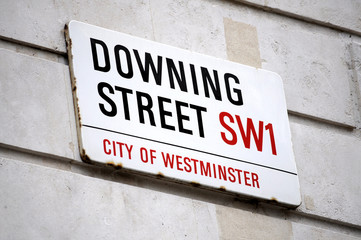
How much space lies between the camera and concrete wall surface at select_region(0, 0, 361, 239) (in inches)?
→ 148

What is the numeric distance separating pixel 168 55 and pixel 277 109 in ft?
1.97

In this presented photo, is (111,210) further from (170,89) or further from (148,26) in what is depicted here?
(148,26)

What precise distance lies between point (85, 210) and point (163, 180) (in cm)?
A: 40

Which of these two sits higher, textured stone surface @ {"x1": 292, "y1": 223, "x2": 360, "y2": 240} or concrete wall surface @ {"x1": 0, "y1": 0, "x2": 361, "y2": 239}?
concrete wall surface @ {"x1": 0, "y1": 0, "x2": 361, "y2": 239}

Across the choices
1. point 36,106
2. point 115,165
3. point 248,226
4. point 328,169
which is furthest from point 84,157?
point 328,169

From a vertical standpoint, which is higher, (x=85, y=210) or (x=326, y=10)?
(x=326, y=10)

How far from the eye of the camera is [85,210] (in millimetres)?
3777

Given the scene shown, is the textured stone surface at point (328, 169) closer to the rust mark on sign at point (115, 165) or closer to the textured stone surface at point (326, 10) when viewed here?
the textured stone surface at point (326, 10)

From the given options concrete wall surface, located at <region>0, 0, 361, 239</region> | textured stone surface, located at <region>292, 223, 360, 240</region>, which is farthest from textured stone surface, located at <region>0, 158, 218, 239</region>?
textured stone surface, located at <region>292, 223, 360, 240</region>

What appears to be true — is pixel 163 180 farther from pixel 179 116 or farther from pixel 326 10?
pixel 326 10

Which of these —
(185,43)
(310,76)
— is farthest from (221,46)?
(310,76)

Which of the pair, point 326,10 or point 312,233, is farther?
point 326,10

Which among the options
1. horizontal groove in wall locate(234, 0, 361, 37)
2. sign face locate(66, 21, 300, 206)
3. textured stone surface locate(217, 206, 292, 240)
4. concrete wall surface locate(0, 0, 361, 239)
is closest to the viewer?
concrete wall surface locate(0, 0, 361, 239)

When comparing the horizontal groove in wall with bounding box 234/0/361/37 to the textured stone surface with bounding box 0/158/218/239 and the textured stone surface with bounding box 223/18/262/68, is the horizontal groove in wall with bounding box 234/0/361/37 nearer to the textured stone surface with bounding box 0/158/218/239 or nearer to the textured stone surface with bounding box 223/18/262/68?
the textured stone surface with bounding box 223/18/262/68
